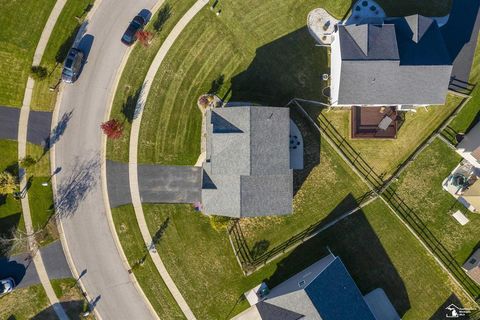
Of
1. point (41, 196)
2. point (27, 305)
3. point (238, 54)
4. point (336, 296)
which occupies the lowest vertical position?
point (336, 296)

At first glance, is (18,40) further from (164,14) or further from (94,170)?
(94,170)

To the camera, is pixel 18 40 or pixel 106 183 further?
pixel 106 183

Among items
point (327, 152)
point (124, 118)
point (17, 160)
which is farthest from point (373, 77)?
point (17, 160)

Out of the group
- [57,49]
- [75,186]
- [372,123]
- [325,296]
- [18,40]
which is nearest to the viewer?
[325,296]

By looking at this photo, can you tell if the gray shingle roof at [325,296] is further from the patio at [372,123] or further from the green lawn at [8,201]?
the green lawn at [8,201]

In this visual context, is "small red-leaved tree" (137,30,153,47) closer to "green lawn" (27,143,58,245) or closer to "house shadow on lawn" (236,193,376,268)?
"green lawn" (27,143,58,245)

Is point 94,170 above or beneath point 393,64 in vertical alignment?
above

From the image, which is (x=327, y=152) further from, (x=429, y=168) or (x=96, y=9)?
(x=96, y=9)

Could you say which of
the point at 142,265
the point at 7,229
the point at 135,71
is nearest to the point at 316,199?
the point at 142,265
